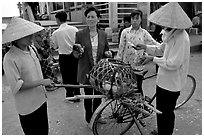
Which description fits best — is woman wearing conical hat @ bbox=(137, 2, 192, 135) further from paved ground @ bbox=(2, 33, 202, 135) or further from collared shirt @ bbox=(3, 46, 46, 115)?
collared shirt @ bbox=(3, 46, 46, 115)

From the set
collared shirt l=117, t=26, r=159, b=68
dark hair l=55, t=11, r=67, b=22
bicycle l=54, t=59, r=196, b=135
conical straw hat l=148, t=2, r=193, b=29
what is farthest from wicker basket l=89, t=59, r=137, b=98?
dark hair l=55, t=11, r=67, b=22

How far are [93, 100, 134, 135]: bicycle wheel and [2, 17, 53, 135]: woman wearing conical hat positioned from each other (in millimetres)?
679

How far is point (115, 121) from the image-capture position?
2.61 meters

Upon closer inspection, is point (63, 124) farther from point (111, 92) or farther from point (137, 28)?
point (137, 28)

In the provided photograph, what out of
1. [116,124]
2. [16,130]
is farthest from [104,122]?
[16,130]

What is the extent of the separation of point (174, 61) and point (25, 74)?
4.31 ft

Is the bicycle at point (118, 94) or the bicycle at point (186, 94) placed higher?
the bicycle at point (118, 94)

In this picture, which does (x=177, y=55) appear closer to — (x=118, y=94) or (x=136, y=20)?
(x=118, y=94)

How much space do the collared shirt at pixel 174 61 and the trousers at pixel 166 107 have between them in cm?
7

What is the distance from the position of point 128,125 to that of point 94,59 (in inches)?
36.8

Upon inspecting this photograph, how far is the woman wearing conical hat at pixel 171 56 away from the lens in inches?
76.2

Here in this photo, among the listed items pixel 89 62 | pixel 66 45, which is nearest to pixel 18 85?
pixel 89 62

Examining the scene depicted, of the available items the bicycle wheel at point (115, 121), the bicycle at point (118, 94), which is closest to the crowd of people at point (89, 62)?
the bicycle wheel at point (115, 121)

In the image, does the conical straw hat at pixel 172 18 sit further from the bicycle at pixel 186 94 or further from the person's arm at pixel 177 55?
the bicycle at pixel 186 94
